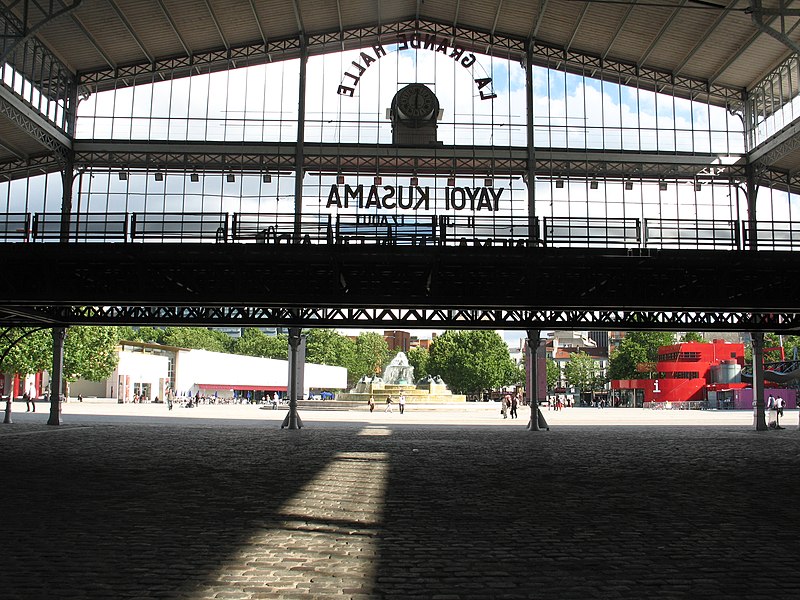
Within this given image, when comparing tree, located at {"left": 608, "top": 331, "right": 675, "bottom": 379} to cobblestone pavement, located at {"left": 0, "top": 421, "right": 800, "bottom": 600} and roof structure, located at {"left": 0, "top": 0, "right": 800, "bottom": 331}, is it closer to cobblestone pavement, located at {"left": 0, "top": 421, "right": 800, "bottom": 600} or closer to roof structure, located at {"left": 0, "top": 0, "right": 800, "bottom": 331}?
roof structure, located at {"left": 0, "top": 0, "right": 800, "bottom": 331}

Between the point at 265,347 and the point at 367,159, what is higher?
the point at 367,159

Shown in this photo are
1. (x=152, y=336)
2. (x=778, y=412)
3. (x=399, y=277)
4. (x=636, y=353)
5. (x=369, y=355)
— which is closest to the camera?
(x=399, y=277)

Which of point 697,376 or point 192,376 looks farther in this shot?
point 192,376

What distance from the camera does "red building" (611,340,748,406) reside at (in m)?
106

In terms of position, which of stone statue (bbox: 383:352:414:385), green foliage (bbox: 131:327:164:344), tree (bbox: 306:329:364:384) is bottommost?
stone statue (bbox: 383:352:414:385)

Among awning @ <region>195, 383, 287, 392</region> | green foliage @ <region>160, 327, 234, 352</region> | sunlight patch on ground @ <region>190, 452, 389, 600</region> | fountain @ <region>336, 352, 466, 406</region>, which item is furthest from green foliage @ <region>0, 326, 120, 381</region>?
green foliage @ <region>160, 327, 234, 352</region>

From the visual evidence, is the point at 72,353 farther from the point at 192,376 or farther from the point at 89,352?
the point at 192,376

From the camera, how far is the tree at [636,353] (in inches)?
4770

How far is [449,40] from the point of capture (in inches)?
1959

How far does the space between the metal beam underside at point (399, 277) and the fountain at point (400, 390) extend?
45727 millimetres

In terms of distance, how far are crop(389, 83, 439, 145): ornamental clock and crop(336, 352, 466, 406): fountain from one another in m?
31.1

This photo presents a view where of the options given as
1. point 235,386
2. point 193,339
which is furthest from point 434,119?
point 193,339

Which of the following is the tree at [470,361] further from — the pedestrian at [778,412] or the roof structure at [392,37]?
the roof structure at [392,37]

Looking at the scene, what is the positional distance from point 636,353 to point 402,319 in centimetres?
9514
